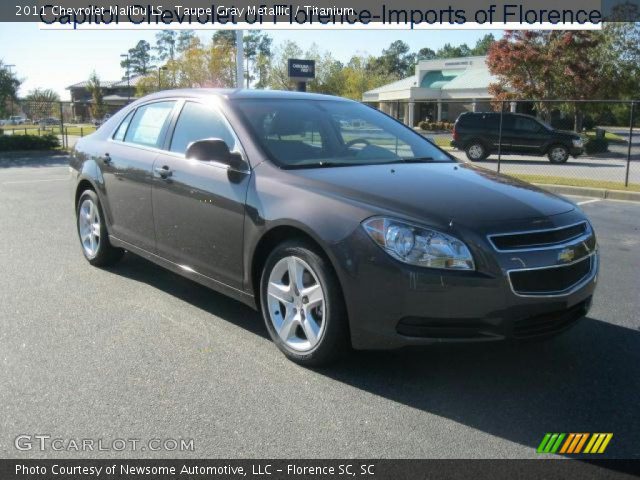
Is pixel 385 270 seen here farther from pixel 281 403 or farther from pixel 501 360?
pixel 501 360

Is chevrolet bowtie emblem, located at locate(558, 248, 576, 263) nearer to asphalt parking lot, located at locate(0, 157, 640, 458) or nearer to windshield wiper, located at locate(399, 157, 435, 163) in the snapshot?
asphalt parking lot, located at locate(0, 157, 640, 458)

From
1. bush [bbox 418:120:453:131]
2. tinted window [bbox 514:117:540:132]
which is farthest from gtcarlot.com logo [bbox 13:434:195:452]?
bush [bbox 418:120:453:131]

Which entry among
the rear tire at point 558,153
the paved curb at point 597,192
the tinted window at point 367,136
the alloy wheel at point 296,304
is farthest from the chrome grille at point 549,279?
the rear tire at point 558,153

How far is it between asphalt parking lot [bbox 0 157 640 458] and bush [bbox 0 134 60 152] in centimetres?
1907

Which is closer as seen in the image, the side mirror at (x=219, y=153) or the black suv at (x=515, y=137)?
the side mirror at (x=219, y=153)

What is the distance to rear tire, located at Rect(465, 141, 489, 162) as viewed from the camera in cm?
2281

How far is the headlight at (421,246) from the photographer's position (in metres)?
3.20

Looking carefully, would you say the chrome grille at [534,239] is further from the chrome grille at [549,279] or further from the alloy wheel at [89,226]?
the alloy wheel at [89,226]

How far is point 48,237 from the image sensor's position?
24.5 ft

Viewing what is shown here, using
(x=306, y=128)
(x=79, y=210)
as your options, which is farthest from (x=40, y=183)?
(x=306, y=128)

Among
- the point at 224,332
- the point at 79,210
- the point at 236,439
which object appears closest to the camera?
the point at 236,439

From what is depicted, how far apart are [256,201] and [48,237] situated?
14.8 feet

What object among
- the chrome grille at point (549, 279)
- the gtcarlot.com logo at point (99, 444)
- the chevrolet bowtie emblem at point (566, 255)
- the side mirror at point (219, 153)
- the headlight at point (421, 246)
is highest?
the side mirror at point (219, 153)

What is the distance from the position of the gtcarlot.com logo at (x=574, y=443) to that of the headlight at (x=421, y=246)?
0.89 metres
